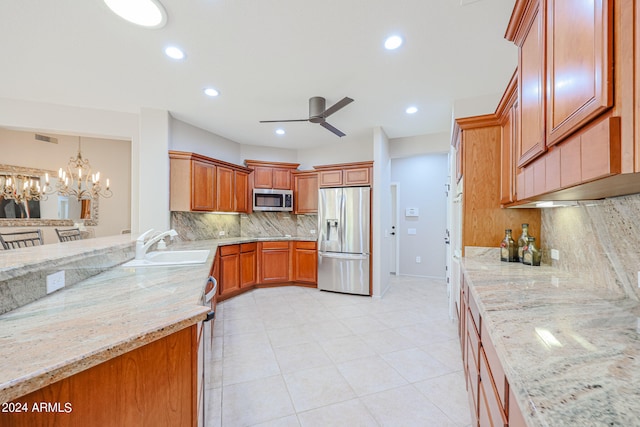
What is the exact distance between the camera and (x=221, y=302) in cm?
390

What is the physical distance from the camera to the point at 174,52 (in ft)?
7.41

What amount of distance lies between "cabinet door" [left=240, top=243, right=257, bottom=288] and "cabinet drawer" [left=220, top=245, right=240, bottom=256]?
0.13 metres

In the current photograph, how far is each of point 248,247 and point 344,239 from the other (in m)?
1.60

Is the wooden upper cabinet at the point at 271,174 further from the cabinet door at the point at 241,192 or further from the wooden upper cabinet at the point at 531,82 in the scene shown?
the wooden upper cabinet at the point at 531,82

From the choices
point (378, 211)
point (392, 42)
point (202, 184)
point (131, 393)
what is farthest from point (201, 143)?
point (131, 393)

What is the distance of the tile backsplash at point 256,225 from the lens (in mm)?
4312

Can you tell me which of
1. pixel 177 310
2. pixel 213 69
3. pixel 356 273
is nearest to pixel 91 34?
pixel 213 69

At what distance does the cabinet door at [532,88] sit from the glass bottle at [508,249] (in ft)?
3.78

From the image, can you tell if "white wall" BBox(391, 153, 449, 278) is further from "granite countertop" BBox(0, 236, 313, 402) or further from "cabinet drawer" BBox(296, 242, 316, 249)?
"granite countertop" BBox(0, 236, 313, 402)

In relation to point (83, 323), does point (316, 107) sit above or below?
above

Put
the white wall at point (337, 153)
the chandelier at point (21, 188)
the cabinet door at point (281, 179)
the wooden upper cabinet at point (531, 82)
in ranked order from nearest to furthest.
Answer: the wooden upper cabinet at point (531, 82) < the chandelier at point (21, 188) < the white wall at point (337, 153) < the cabinet door at point (281, 179)

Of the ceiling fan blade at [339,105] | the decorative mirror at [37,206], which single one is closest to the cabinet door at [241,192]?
the ceiling fan blade at [339,105]

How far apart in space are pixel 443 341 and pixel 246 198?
3.64m

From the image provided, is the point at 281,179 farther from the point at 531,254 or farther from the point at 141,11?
the point at 531,254
